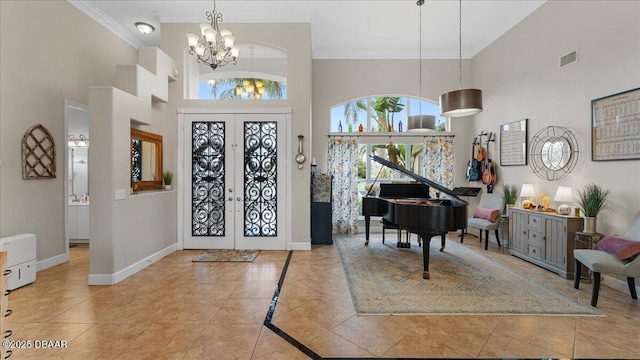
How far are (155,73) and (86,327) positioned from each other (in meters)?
3.77

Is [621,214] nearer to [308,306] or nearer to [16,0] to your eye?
[308,306]

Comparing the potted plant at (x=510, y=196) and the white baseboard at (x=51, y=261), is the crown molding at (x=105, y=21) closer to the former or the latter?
the white baseboard at (x=51, y=261)

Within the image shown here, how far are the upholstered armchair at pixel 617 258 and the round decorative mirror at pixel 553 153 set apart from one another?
1242 mm

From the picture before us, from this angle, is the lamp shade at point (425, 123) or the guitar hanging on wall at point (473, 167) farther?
the guitar hanging on wall at point (473, 167)

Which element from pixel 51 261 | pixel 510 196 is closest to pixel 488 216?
pixel 510 196

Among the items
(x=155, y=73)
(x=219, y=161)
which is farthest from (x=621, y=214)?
(x=155, y=73)

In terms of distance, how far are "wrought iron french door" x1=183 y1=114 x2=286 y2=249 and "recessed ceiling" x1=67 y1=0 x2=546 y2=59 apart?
184 cm

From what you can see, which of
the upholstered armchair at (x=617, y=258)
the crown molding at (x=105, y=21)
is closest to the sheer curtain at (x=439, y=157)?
the upholstered armchair at (x=617, y=258)

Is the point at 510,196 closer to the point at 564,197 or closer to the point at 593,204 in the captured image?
the point at 564,197

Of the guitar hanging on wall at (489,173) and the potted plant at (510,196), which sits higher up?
the guitar hanging on wall at (489,173)

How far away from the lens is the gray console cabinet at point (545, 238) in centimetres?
385

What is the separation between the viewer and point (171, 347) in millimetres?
2336

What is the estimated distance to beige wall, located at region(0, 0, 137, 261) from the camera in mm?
3672

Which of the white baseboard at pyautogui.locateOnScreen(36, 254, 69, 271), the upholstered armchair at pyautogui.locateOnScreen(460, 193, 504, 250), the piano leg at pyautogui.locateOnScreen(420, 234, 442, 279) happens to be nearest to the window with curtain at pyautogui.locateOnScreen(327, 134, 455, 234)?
the upholstered armchair at pyautogui.locateOnScreen(460, 193, 504, 250)
